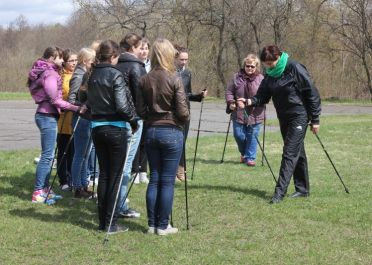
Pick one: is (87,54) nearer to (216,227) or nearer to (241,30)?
(216,227)

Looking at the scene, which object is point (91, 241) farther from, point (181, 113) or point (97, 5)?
point (97, 5)

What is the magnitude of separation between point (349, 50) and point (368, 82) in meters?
2.38

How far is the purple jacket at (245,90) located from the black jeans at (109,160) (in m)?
4.73

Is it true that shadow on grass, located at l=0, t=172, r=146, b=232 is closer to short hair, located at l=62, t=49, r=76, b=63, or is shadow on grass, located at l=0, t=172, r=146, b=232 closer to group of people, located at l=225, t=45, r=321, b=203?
short hair, located at l=62, t=49, r=76, b=63

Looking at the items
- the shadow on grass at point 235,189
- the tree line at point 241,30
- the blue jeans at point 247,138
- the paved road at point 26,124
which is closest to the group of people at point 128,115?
the shadow on grass at point 235,189

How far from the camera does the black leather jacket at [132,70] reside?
5836 millimetres

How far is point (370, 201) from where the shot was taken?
23.2 feet

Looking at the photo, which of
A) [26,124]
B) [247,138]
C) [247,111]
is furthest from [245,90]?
[26,124]

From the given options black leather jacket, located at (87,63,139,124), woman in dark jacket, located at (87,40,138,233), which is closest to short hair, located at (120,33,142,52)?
woman in dark jacket, located at (87,40,138,233)

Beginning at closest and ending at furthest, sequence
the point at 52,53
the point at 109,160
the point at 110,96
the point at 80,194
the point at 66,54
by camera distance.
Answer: the point at 110,96 → the point at 109,160 → the point at 52,53 → the point at 80,194 → the point at 66,54

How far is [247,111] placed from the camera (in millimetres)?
10398

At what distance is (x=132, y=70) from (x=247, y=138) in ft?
16.0

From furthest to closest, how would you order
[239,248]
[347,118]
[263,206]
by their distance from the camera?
[347,118], [263,206], [239,248]

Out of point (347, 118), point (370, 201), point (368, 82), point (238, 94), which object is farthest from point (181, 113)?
point (368, 82)
